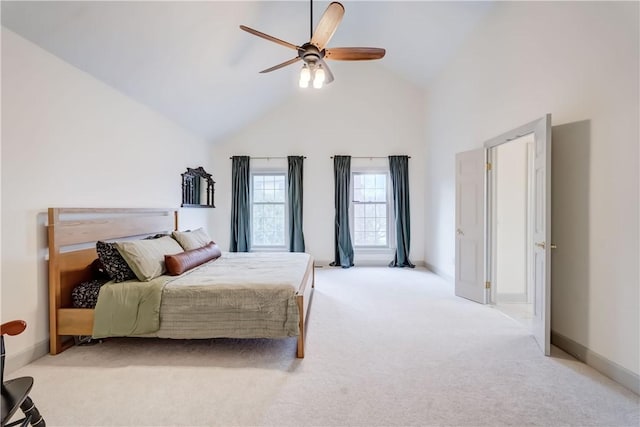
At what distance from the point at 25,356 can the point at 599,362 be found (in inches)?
172

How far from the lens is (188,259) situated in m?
3.08

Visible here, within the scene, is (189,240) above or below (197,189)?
below

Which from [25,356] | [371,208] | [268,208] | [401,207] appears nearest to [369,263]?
[371,208]

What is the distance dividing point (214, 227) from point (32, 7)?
4.28 meters

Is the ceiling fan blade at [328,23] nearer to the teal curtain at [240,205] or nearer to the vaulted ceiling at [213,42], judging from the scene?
the vaulted ceiling at [213,42]

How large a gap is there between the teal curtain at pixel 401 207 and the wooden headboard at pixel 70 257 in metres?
4.59

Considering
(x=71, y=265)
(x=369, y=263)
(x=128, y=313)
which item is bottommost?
(x=369, y=263)

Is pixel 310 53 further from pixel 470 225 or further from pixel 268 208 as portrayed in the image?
pixel 268 208

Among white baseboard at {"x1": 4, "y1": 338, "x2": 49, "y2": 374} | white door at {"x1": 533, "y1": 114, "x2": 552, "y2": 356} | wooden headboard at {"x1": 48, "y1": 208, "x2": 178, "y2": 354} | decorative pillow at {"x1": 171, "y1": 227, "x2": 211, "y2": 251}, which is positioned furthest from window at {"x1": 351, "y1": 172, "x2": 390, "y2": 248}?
white baseboard at {"x1": 4, "y1": 338, "x2": 49, "y2": 374}

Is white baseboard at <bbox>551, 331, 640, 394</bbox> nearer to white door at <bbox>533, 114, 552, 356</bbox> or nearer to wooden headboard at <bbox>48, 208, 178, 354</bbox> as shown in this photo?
white door at <bbox>533, 114, 552, 356</bbox>

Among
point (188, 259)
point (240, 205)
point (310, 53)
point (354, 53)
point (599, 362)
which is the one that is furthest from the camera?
point (240, 205)

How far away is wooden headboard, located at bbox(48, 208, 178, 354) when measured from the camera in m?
2.43

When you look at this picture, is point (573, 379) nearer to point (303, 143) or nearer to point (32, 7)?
point (32, 7)

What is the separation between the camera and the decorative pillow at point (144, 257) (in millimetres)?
2611
